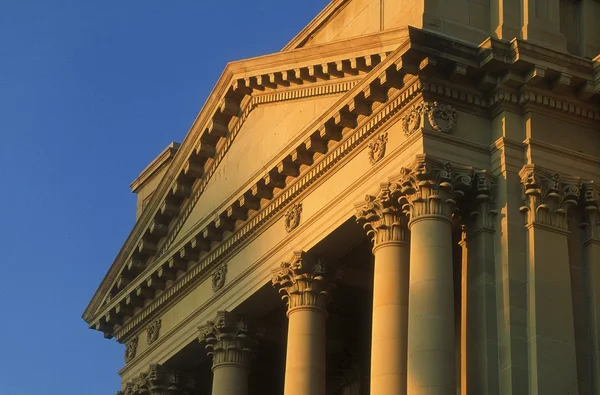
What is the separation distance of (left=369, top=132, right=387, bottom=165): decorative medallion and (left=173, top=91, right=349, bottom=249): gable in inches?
104

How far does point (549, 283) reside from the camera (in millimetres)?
38000

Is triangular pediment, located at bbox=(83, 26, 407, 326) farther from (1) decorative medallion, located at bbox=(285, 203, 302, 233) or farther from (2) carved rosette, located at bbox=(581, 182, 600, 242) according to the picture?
(2) carved rosette, located at bbox=(581, 182, 600, 242)

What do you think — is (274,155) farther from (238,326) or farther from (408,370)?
(408,370)

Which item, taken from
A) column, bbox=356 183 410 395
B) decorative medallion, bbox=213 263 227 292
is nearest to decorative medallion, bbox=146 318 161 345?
decorative medallion, bbox=213 263 227 292

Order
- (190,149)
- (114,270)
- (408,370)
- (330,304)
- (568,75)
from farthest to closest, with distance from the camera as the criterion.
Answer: (114,270), (190,149), (330,304), (568,75), (408,370)

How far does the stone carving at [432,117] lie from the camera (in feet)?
129

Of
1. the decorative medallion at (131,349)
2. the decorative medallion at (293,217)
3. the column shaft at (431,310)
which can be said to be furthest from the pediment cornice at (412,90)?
the decorative medallion at (131,349)

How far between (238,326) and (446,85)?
11712 millimetres

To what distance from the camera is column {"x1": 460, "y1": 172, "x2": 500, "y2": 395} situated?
122ft

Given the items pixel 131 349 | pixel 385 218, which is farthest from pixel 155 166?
pixel 385 218

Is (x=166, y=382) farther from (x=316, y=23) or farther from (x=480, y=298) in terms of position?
(x=480, y=298)

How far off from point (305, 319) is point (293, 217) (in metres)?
3.04

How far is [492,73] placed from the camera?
130 ft

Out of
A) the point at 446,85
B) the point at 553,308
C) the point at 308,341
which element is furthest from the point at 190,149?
the point at 553,308
